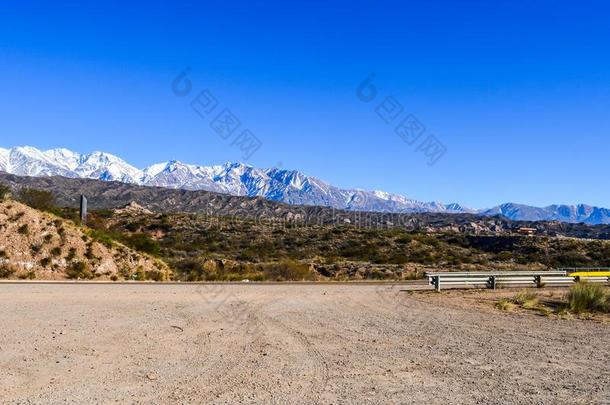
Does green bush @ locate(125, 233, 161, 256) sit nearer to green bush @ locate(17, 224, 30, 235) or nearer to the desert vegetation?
the desert vegetation

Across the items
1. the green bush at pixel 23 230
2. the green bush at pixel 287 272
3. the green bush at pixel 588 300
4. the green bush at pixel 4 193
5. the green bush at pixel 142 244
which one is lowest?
the green bush at pixel 287 272

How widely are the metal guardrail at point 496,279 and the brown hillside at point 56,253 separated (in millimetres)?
14134

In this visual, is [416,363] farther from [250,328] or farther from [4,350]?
[4,350]

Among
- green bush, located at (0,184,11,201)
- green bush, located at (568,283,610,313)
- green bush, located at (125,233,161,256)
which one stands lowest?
green bush, located at (568,283,610,313)

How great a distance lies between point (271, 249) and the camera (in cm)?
4994

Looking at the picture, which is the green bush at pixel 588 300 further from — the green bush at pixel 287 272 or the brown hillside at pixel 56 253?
the brown hillside at pixel 56 253

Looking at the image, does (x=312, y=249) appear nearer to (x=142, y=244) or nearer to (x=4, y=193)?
(x=142, y=244)

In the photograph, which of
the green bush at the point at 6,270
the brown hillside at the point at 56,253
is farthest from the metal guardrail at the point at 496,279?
the green bush at the point at 6,270

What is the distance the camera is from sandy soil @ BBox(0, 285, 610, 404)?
7352mm

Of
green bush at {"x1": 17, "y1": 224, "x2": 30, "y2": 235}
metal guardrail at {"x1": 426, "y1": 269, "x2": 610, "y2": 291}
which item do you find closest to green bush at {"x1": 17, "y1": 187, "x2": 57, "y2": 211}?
green bush at {"x1": 17, "y1": 224, "x2": 30, "y2": 235}

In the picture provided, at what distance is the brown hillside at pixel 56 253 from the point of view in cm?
2558

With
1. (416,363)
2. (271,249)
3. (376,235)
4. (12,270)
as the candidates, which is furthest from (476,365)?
→ (376,235)

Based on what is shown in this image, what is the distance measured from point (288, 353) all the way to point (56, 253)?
66.7ft

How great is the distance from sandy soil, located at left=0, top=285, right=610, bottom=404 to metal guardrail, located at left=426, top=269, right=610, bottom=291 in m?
5.12
